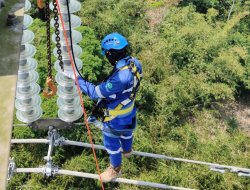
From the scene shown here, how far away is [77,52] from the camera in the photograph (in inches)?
230

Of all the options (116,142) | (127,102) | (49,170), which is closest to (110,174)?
(116,142)

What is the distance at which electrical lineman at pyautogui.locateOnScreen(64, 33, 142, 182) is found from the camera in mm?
4879

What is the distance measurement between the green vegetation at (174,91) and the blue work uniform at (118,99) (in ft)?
10.1

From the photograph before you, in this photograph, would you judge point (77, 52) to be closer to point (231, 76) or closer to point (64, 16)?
point (64, 16)

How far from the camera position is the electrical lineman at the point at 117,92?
4.88 metres

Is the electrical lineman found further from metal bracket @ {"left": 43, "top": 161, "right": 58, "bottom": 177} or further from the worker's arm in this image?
metal bracket @ {"left": 43, "top": 161, "right": 58, "bottom": 177}

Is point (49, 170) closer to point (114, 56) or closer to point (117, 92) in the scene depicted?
point (117, 92)

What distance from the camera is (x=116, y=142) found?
18.7ft

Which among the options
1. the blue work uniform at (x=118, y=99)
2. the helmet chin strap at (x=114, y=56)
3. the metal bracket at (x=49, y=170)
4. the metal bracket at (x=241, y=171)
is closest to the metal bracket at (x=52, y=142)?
the metal bracket at (x=49, y=170)

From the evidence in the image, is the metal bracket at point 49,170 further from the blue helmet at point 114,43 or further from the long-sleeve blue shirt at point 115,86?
the blue helmet at point 114,43

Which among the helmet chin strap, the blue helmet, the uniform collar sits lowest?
the uniform collar

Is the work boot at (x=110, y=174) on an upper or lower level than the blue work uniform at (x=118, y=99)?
lower

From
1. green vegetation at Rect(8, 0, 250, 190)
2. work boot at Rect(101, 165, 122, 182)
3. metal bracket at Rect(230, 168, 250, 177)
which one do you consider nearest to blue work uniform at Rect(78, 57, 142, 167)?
work boot at Rect(101, 165, 122, 182)

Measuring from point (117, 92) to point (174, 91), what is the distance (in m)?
6.09
